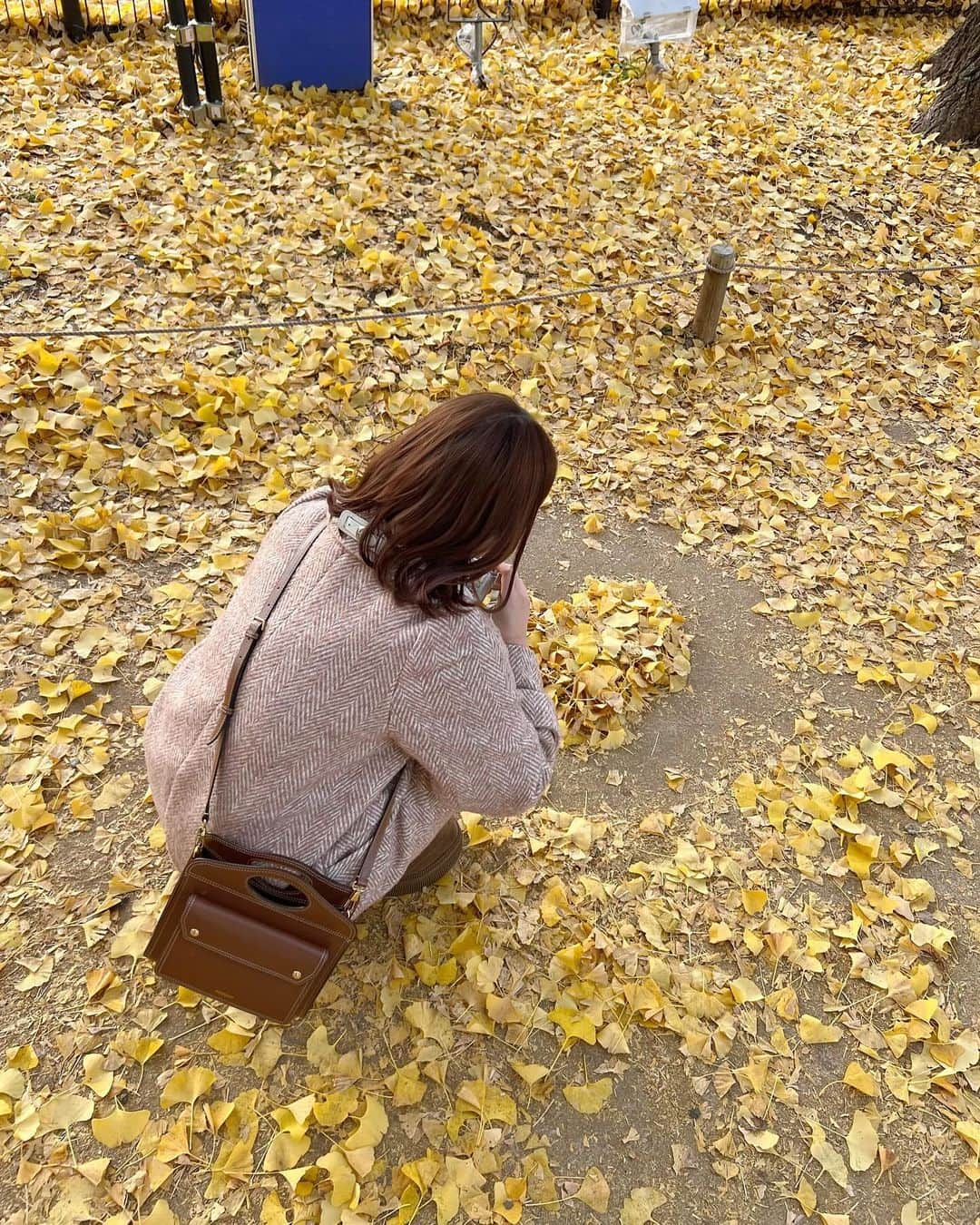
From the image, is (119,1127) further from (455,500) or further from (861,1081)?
(861,1081)

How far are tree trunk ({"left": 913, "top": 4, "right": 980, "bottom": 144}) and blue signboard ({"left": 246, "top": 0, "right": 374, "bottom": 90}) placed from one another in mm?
4081

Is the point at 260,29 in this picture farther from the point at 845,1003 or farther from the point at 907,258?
the point at 845,1003

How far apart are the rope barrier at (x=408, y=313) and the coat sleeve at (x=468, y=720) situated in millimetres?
2153

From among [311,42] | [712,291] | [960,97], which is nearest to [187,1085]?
[712,291]

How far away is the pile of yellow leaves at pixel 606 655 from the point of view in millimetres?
2883

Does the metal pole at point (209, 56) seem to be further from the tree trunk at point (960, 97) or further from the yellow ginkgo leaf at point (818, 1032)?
the yellow ginkgo leaf at point (818, 1032)

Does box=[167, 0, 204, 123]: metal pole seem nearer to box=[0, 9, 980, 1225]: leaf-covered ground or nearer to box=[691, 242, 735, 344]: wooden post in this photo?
box=[0, 9, 980, 1225]: leaf-covered ground

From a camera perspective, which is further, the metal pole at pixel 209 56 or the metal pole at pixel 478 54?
the metal pole at pixel 478 54

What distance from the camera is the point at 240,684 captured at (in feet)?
4.99

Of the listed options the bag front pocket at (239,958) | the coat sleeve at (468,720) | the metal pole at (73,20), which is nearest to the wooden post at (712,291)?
the coat sleeve at (468,720)

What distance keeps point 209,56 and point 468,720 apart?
4.93 meters

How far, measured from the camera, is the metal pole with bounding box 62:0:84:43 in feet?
17.7

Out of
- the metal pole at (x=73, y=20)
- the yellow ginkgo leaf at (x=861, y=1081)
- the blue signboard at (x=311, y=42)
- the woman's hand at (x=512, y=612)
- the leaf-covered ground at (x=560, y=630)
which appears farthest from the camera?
the metal pole at (x=73, y=20)

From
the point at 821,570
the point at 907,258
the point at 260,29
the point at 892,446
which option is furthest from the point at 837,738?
the point at 260,29
